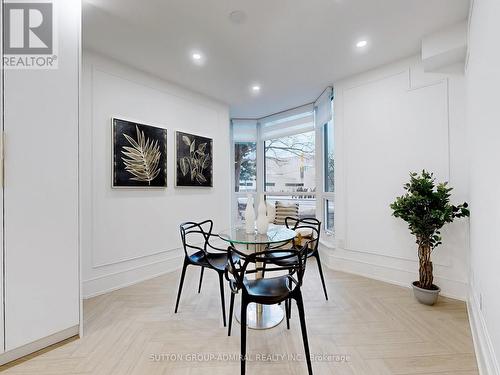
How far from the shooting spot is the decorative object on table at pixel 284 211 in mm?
4918

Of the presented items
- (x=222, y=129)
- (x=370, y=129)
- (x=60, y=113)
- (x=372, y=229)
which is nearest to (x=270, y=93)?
(x=222, y=129)

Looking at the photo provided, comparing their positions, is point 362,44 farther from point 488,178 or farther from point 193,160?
point 193,160

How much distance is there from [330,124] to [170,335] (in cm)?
358

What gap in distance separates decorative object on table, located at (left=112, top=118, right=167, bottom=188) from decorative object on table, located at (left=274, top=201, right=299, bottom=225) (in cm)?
238

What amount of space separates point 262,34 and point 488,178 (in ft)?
7.14

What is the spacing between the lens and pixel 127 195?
10.4 feet

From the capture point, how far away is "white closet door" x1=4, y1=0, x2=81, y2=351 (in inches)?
67.9

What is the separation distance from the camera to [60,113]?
193 cm

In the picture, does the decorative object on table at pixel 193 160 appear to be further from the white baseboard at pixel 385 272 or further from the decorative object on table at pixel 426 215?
the decorative object on table at pixel 426 215

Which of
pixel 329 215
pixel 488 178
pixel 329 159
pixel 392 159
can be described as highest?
pixel 329 159

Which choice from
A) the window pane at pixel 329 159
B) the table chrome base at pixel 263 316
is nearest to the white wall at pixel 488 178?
the table chrome base at pixel 263 316

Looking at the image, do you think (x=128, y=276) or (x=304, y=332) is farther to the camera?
(x=128, y=276)

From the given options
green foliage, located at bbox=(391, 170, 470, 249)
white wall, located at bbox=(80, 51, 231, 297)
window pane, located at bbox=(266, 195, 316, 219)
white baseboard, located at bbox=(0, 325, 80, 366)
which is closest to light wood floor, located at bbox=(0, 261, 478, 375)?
white baseboard, located at bbox=(0, 325, 80, 366)

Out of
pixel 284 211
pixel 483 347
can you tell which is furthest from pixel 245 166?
pixel 483 347
